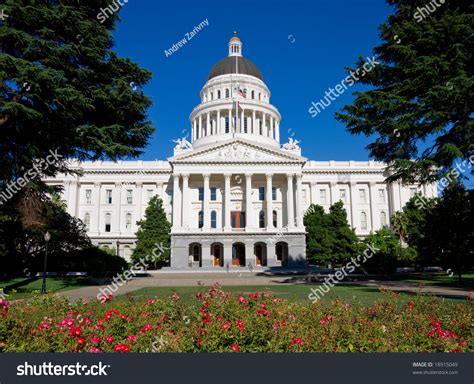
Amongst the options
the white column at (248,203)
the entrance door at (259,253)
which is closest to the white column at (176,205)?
the white column at (248,203)

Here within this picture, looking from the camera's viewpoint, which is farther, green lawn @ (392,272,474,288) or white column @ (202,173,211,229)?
white column @ (202,173,211,229)

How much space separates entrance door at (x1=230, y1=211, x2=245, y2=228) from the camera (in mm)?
A: 53406

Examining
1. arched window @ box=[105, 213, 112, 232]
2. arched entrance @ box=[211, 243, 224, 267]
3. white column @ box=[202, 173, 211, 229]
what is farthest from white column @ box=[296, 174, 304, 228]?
arched window @ box=[105, 213, 112, 232]

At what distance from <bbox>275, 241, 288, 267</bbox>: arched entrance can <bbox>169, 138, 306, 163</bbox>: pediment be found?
37.0ft

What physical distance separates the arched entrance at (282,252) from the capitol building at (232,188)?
0.14 m

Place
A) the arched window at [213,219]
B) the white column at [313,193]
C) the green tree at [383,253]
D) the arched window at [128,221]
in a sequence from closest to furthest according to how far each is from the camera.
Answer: the green tree at [383,253], the arched window at [213,219], the arched window at [128,221], the white column at [313,193]

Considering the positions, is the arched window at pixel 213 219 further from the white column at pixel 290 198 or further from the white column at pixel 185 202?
the white column at pixel 290 198

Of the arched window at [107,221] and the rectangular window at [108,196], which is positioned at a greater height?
the rectangular window at [108,196]

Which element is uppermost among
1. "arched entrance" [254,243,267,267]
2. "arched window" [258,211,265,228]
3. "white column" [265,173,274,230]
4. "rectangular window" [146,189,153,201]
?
"rectangular window" [146,189,153,201]

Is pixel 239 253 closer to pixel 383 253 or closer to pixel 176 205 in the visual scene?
pixel 176 205

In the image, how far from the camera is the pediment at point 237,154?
170ft

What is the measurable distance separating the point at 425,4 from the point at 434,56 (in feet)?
11.8

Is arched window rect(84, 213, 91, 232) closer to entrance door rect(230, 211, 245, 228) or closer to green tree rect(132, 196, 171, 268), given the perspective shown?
green tree rect(132, 196, 171, 268)

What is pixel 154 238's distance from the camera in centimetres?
4969
